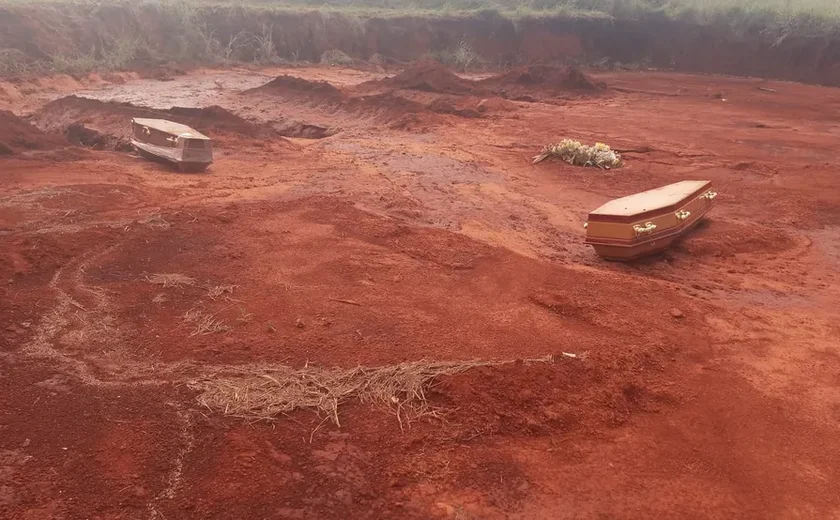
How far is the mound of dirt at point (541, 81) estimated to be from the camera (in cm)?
1947

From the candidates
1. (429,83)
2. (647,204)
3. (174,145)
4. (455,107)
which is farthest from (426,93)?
(647,204)

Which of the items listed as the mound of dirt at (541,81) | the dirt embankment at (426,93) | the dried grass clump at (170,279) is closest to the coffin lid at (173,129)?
the dried grass clump at (170,279)

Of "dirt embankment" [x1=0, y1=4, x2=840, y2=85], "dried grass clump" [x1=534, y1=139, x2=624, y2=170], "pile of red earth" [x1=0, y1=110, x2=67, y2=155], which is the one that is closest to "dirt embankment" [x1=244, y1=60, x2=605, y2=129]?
"dried grass clump" [x1=534, y1=139, x2=624, y2=170]

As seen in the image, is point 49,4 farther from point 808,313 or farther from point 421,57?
point 808,313

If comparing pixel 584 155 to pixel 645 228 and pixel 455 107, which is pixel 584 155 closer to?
pixel 645 228

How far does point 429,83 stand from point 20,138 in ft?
35.8

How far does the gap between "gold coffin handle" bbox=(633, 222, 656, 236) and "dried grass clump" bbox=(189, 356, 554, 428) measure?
2.82 meters

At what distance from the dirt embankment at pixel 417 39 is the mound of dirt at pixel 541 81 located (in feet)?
20.5

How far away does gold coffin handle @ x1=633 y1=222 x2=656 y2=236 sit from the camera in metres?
6.30

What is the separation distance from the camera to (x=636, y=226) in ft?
20.7

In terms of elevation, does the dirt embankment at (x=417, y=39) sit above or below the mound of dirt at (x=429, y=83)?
above

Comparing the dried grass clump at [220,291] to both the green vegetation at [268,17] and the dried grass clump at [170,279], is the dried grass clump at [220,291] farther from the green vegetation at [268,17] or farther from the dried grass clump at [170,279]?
the green vegetation at [268,17]

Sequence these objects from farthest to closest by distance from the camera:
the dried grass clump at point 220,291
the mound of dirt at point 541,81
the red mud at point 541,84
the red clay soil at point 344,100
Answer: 1. the mound of dirt at point 541,81
2. the red mud at point 541,84
3. the red clay soil at point 344,100
4. the dried grass clump at point 220,291

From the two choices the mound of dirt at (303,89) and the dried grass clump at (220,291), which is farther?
the mound of dirt at (303,89)
